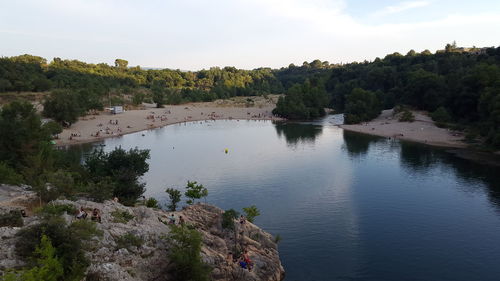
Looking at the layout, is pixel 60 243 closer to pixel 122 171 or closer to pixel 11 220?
pixel 11 220

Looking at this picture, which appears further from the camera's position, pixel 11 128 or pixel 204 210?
pixel 11 128

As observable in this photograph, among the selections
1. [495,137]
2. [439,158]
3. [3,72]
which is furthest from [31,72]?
[495,137]

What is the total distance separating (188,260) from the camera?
20.4m

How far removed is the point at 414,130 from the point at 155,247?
264 ft

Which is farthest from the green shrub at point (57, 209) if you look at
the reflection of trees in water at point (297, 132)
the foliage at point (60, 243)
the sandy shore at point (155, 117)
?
the reflection of trees in water at point (297, 132)

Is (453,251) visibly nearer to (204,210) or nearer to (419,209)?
(419,209)

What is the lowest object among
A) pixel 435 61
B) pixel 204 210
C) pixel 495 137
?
pixel 204 210

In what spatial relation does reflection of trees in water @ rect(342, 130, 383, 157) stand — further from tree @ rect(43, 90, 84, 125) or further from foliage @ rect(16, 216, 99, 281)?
tree @ rect(43, 90, 84, 125)

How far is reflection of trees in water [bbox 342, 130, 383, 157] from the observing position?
69.6 metres

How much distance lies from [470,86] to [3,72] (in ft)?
423

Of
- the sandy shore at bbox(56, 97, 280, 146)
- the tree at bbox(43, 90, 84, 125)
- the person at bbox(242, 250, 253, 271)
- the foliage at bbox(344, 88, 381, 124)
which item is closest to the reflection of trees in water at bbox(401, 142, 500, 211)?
the person at bbox(242, 250, 253, 271)

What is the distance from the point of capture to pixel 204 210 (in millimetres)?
33406

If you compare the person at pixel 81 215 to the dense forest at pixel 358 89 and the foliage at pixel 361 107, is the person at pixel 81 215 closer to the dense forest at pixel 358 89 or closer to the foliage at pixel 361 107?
the dense forest at pixel 358 89

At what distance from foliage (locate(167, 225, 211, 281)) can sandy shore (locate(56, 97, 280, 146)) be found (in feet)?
205
